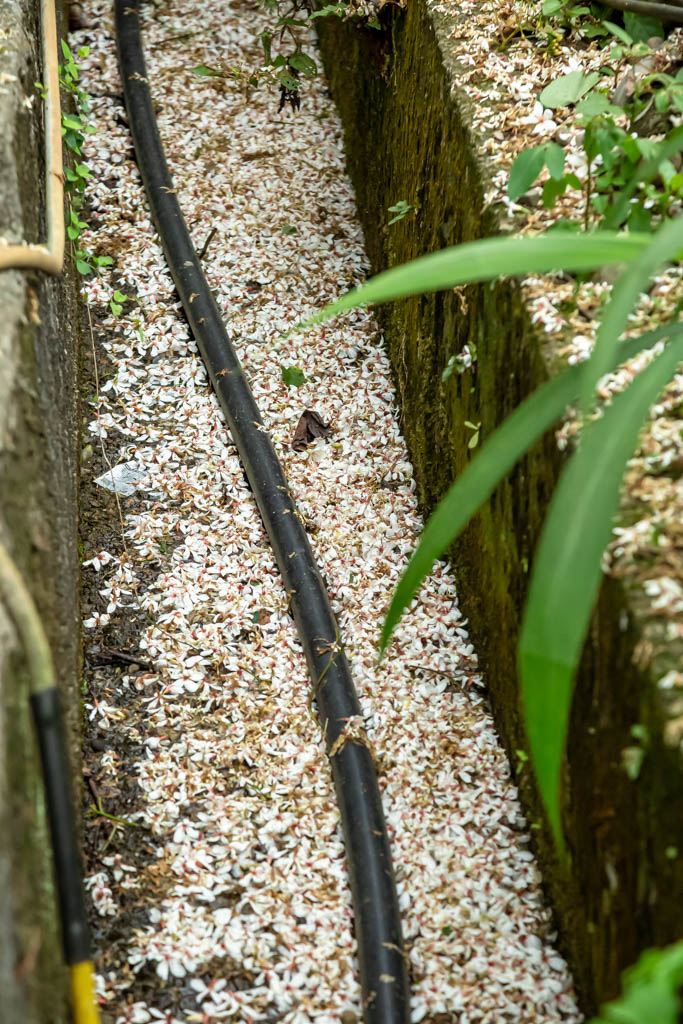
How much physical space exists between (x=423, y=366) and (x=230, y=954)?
5.77 ft

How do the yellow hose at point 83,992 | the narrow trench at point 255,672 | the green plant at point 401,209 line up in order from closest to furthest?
1. the yellow hose at point 83,992
2. the narrow trench at point 255,672
3. the green plant at point 401,209

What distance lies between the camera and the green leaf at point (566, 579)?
3.76ft

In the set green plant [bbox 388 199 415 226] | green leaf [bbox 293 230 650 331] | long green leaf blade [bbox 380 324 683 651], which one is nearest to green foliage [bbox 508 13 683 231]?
green leaf [bbox 293 230 650 331]

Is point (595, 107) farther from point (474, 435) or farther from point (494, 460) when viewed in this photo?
point (494, 460)

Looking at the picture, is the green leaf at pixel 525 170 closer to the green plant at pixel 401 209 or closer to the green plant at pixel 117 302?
the green plant at pixel 401 209

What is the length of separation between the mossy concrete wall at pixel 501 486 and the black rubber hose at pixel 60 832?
91 cm

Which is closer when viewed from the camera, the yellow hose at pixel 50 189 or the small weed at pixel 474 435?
the yellow hose at pixel 50 189

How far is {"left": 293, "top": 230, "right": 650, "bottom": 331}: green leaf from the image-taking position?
1.29 m

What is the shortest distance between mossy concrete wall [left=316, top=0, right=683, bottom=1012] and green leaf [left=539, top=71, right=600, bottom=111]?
0.22 m

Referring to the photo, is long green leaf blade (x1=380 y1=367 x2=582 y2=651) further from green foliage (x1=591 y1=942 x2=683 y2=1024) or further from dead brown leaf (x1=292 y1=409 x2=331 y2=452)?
dead brown leaf (x1=292 y1=409 x2=331 y2=452)

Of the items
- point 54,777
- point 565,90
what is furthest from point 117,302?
point 54,777

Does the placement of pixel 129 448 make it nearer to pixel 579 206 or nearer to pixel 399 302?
pixel 399 302

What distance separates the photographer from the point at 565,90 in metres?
2.23

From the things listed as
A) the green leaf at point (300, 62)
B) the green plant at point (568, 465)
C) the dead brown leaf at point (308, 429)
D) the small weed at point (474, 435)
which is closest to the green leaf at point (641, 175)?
the green plant at point (568, 465)
